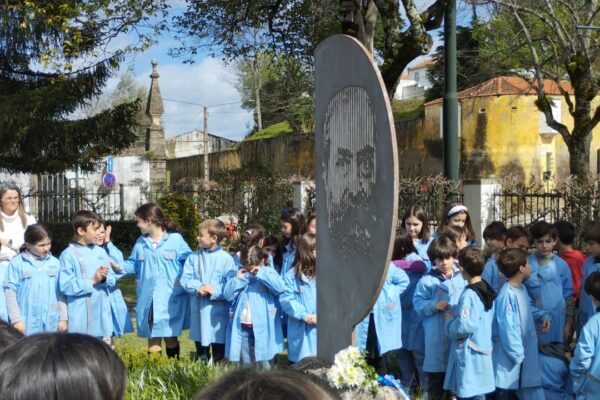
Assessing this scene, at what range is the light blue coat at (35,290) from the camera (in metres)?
6.84

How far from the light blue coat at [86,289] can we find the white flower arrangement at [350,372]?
4.01 metres

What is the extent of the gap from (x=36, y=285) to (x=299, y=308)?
2493mm

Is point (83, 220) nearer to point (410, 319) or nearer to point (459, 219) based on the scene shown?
point (410, 319)

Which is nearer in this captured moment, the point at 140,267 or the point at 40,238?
the point at 40,238

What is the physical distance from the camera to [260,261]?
22.6ft

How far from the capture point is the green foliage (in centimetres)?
1878

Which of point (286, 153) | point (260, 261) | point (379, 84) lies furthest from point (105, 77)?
point (286, 153)

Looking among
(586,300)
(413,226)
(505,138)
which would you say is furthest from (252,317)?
(505,138)

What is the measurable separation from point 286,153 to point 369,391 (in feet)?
117

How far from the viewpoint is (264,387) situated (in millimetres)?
1432

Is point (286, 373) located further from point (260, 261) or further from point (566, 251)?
point (566, 251)

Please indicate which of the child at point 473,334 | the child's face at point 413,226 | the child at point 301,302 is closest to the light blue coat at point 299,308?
the child at point 301,302

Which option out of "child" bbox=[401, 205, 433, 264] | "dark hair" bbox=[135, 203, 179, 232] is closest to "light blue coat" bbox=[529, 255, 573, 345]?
"child" bbox=[401, 205, 433, 264]

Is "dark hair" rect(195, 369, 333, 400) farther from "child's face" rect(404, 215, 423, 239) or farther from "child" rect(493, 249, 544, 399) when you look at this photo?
"child's face" rect(404, 215, 423, 239)
